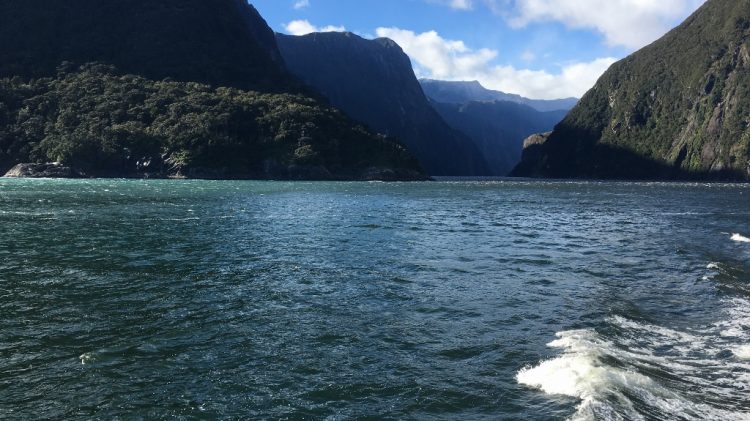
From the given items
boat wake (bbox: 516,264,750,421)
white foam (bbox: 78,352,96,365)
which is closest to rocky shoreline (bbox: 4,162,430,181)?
white foam (bbox: 78,352,96,365)

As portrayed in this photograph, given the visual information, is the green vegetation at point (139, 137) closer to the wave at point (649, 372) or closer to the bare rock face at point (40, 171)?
the bare rock face at point (40, 171)

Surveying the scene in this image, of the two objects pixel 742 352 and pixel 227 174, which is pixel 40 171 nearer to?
pixel 227 174

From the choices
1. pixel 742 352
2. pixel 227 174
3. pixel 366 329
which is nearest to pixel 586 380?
pixel 742 352

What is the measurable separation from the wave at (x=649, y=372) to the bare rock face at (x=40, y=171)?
582 feet

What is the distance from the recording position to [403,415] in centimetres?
1170

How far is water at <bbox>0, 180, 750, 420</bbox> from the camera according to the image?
12.3m

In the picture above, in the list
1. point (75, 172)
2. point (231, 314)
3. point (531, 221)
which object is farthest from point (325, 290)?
point (75, 172)

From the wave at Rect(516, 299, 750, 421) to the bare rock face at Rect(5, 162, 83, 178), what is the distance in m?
177

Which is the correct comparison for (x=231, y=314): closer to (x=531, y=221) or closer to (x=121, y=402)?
(x=121, y=402)

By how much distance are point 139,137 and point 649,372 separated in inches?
7387

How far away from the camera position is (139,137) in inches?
6978

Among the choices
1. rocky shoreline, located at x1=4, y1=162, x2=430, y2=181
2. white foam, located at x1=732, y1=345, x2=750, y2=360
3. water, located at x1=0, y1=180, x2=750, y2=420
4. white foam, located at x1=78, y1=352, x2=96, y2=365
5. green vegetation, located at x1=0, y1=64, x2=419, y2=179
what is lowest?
white foam, located at x1=732, y1=345, x2=750, y2=360

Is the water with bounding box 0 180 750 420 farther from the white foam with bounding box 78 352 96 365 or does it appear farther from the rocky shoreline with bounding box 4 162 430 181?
the rocky shoreline with bounding box 4 162 430 181

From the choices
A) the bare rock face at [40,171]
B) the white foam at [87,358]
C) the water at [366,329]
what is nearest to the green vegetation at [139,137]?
the bare rock face at [40,171]
